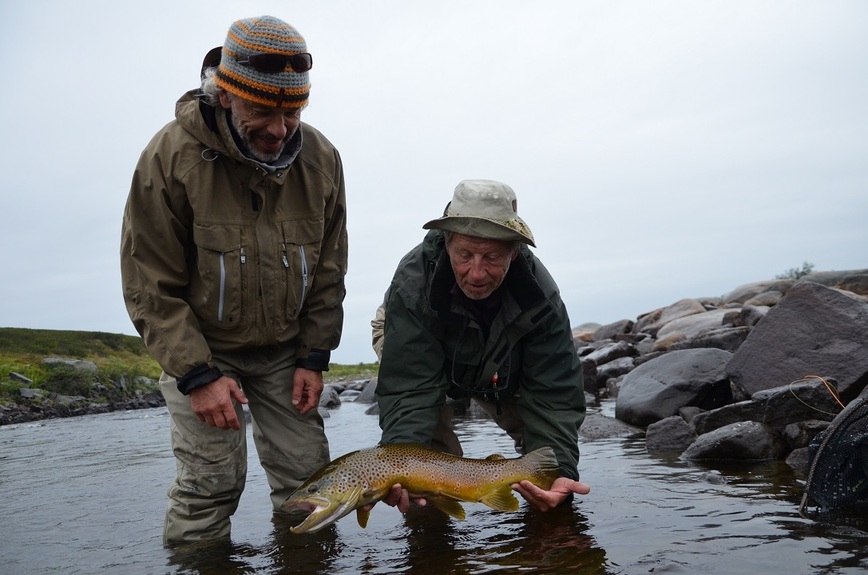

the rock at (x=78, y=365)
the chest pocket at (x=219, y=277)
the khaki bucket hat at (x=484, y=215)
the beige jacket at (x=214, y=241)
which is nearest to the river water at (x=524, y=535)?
the beige jacket at (x=214, y=241)

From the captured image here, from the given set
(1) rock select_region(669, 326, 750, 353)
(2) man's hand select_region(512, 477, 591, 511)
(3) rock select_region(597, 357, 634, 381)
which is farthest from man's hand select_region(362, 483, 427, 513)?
(3) rock select_region(597, 357, 634, 381)

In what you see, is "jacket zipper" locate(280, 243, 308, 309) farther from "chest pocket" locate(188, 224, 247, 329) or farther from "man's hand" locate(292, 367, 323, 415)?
"man's hand" locate(292, 367, 323, 415)

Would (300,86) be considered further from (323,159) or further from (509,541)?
(509,541)

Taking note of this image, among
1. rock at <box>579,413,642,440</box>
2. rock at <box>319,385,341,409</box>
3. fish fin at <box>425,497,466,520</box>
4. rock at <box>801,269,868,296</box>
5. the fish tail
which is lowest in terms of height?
rock at <box>319,385,341,409</box>

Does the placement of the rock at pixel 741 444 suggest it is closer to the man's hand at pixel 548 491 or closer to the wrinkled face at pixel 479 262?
the man's hand at pixel 548 491

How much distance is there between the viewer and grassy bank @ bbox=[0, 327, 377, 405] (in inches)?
1013

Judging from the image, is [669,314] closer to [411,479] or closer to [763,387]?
[763,387]

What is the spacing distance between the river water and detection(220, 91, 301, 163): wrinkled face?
2236mm

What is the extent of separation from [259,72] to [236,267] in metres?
1.01

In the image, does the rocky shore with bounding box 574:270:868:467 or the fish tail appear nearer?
the fish tail

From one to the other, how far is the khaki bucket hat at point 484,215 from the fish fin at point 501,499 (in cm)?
135

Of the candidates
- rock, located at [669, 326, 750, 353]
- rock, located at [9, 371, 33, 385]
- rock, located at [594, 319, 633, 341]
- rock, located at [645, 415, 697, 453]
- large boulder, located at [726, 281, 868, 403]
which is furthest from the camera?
rock, located at [9, 371, 33, 385]

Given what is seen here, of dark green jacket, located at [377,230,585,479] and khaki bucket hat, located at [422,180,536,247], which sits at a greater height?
khaki bucket hat, located at [422,180,536,247]

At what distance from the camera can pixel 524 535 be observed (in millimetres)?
4645
